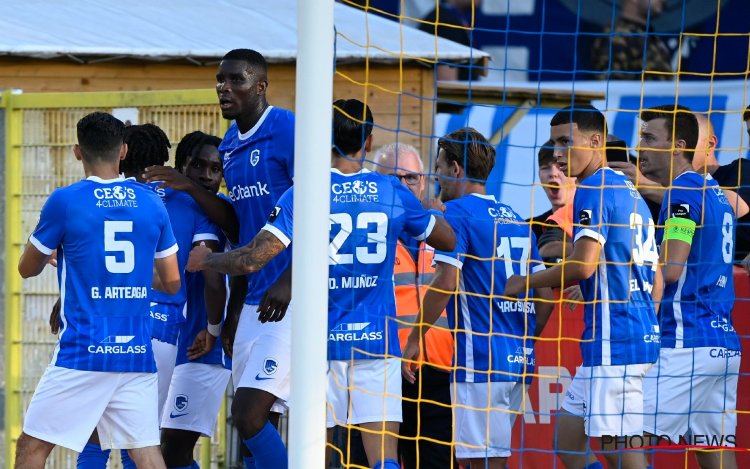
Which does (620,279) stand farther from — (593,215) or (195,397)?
(195,397)

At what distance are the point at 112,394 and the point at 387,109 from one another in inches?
192

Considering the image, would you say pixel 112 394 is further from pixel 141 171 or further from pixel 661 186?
pixel 661 186

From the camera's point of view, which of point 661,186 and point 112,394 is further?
point 661,186

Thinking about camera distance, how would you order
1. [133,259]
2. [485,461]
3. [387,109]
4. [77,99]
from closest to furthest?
[133,259] → [485,461] → [77,99] → [387,109]

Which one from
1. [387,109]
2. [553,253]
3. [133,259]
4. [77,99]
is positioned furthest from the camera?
[387,109]

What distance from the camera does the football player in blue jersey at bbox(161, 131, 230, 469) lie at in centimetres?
606

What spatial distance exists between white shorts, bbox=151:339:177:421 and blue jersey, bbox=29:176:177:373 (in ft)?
2.55

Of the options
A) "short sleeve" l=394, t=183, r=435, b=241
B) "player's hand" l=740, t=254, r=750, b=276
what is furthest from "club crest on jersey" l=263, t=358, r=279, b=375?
"player's hand" l=740, t=254, r=750, b=276

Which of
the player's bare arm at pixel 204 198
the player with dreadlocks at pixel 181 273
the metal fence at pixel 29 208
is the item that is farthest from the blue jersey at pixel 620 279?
the metal fence at pixel 29 208

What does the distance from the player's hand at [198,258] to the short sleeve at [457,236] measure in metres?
1.12

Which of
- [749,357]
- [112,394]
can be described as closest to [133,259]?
[112,394]

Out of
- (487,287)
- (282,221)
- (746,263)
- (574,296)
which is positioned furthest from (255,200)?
(746,263)

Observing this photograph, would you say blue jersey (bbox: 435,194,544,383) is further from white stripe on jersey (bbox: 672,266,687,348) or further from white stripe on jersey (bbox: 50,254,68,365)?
white stripe on jersey (bbox: 50,254,68,365)

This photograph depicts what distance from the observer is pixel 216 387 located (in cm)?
618
